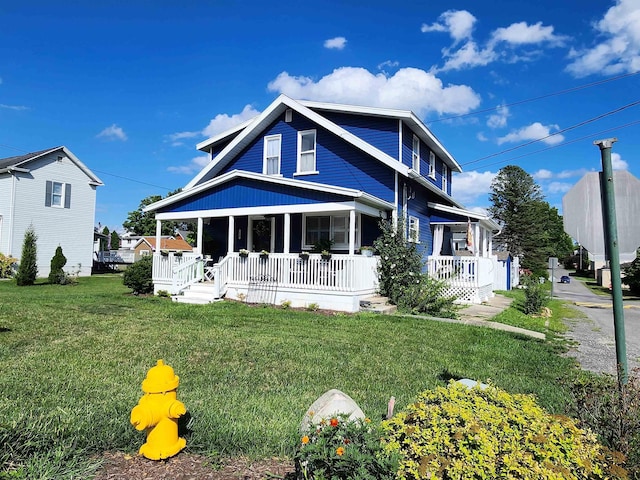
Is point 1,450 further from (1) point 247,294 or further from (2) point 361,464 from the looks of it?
(1) point 247,294

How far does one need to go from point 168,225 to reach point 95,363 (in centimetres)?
6699

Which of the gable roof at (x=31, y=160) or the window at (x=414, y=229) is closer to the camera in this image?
the window at (x=414, y=229)

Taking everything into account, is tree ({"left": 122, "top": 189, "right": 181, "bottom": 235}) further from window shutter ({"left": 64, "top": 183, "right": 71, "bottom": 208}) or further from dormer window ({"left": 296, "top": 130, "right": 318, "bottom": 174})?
dormer window ({"left": 296, "top": 130, "right": 318, "bottom": 174})

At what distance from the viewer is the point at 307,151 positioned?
1602 cm

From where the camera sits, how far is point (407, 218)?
49.0 ft

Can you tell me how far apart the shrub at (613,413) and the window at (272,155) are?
14.4 m

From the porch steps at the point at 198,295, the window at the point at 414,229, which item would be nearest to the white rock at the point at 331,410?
the porch steps at the point at 198,295

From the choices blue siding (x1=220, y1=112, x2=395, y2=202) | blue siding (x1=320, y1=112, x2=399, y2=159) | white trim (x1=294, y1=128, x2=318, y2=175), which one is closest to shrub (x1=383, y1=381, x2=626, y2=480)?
blue siding (x1=220, y1=112, x2=395, y2=202)

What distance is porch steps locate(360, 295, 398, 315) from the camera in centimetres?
1137

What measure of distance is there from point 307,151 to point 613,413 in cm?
1409

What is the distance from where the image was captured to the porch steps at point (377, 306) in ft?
37.3

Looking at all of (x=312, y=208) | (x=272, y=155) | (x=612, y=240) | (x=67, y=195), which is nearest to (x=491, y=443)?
(x=612, y=240)

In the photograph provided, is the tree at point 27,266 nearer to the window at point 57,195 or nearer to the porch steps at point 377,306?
the window at point 57,195

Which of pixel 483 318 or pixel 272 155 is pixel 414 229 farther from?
pixel 272 155
